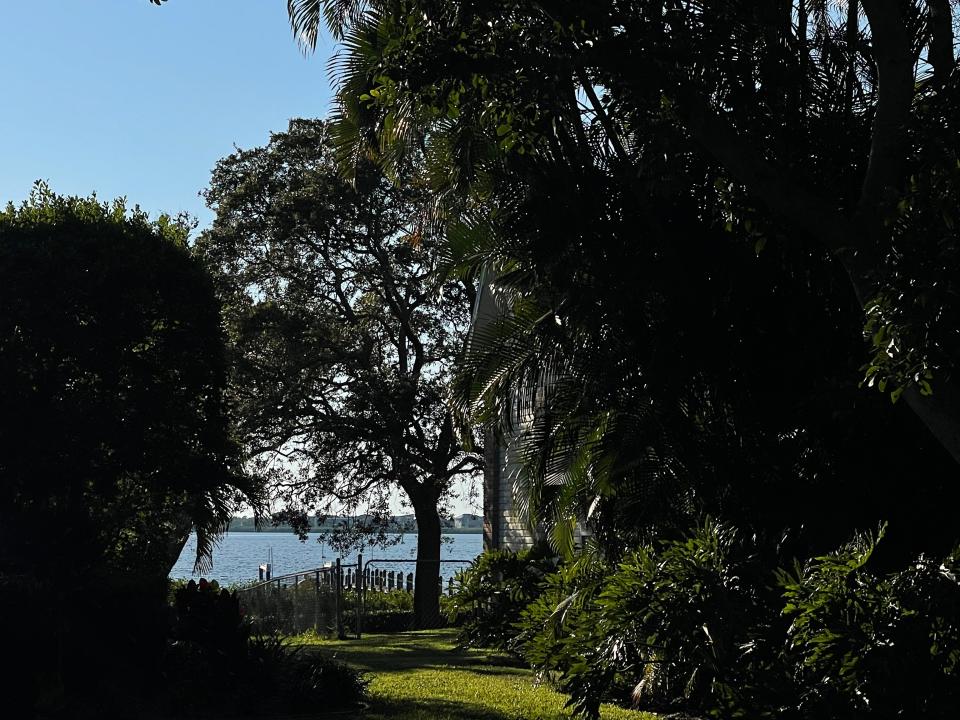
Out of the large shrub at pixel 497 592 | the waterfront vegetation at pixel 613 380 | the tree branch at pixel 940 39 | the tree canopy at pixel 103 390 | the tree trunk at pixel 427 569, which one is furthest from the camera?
the tree trunk at pixel 427 569

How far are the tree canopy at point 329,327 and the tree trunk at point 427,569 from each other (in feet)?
0.23

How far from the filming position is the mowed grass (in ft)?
36.1

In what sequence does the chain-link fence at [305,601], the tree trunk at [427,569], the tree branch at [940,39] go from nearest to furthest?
the tree branch at [940,39] → the chain-link fence at [305,601] → the tree trunk at [427,569]

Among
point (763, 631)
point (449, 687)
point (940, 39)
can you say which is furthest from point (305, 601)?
point (940, 39)

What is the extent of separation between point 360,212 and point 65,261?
13.0 m

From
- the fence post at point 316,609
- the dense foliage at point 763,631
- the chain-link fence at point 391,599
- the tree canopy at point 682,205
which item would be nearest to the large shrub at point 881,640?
the dense foliage at point 763,631

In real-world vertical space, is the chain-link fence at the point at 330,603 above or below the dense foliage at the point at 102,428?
below

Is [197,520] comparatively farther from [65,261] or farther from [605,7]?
[605,7]

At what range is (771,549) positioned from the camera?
9758mm

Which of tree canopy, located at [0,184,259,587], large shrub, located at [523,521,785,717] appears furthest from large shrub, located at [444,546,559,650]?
large shrub, located at [523,521,785,717]

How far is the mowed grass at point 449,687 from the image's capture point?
11.0m

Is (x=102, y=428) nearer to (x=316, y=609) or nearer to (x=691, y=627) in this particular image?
(x=691, y=627)

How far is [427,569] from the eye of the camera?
26531 mm

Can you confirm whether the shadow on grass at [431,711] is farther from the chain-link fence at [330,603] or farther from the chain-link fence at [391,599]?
the chain-link fence at [391,599]
